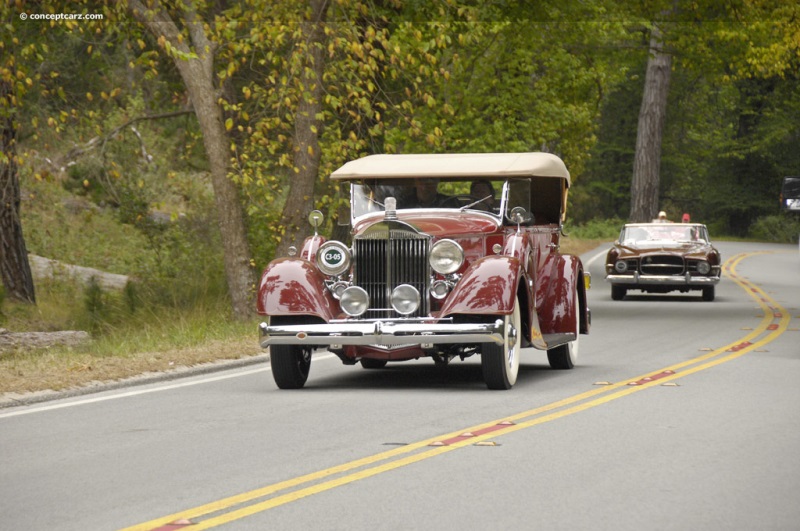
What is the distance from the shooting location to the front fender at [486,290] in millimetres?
12055

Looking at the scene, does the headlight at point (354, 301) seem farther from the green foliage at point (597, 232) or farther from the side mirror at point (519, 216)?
the green foliage at point (597, 232)

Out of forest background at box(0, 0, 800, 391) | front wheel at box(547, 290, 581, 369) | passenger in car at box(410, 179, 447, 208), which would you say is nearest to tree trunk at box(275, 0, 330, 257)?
forest background at box(0, 0, 800, 391)

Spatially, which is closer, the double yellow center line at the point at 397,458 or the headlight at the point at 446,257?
the double yellow center line at the point at 397,458

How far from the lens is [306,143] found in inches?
805

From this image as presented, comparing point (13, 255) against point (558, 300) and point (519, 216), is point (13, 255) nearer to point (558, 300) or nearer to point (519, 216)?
point (558, 300)

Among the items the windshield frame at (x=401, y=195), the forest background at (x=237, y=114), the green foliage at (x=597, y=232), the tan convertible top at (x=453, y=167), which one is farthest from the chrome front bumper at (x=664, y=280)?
the green foliage at (x=597, y=232)

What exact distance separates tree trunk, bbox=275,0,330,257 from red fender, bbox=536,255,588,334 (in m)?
5.74

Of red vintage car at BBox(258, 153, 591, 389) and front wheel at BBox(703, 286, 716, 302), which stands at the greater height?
red vintage car at BBox(258, 153, 591, 389)

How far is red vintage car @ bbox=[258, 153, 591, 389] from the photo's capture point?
1214cm

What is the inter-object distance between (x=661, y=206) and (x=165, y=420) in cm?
7636

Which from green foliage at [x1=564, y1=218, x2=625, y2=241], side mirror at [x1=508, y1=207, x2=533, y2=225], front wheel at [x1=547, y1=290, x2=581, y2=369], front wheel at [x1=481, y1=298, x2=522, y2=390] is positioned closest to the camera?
front wheel at [x1=481, y1=298, x2=522, y2=390]

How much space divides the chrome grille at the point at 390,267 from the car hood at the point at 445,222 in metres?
0.20

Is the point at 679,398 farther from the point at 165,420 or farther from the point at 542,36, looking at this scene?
the point at 542,36

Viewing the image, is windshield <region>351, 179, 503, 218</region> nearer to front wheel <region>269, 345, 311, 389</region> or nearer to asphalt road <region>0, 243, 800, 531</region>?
asphalt road <region>0, 243, 800, 531</region>
